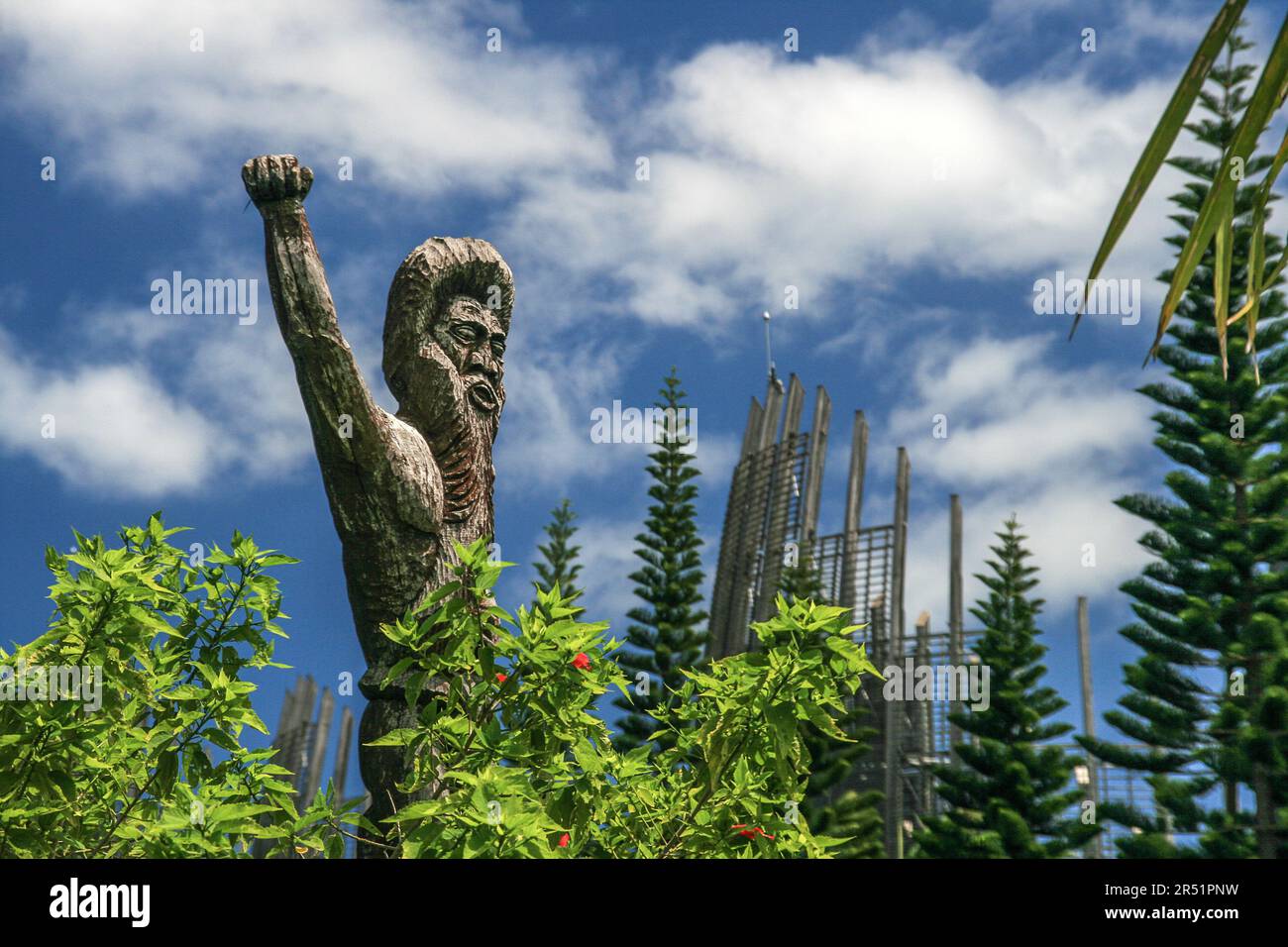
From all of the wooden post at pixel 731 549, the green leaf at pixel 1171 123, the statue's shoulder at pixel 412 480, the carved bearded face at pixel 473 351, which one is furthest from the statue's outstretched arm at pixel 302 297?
the wooden post at pixel 731 549

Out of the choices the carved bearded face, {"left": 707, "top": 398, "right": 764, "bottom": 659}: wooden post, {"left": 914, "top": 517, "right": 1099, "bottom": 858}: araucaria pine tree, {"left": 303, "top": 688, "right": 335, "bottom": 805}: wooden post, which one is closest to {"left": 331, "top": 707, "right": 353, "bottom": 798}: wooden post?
{"left": 303, "top": 688, "right": 335, "bottom": 805}: wooden post

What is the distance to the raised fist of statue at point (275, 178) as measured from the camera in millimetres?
4070

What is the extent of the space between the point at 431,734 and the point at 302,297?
168 centimetres

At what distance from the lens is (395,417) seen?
15.0ft

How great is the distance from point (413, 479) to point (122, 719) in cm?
121

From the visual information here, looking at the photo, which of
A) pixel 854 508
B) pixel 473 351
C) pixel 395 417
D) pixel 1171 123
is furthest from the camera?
pixel 854 508

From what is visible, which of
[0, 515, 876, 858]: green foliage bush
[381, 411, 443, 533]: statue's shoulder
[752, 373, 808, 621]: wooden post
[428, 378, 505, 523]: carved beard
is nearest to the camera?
[0, 515, 876, 858]: green foliage bush

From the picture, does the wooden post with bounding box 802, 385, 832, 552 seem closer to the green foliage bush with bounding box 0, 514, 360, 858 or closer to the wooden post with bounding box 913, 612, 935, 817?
the wooden post with bounding box 913, 612, 935, 817

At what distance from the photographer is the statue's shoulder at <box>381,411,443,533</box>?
4281 mm

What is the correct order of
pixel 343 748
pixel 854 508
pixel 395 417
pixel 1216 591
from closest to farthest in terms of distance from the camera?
1. pixel 395 417
2. pixel 1216 591
3. pixel 854 508
4. pixel 343 748

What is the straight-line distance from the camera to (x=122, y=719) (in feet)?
12.0

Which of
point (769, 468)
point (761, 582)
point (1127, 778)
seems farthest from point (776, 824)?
point (769, 468)

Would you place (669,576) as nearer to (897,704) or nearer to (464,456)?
(897,704)

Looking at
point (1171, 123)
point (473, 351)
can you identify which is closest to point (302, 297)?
point (473, 351)
